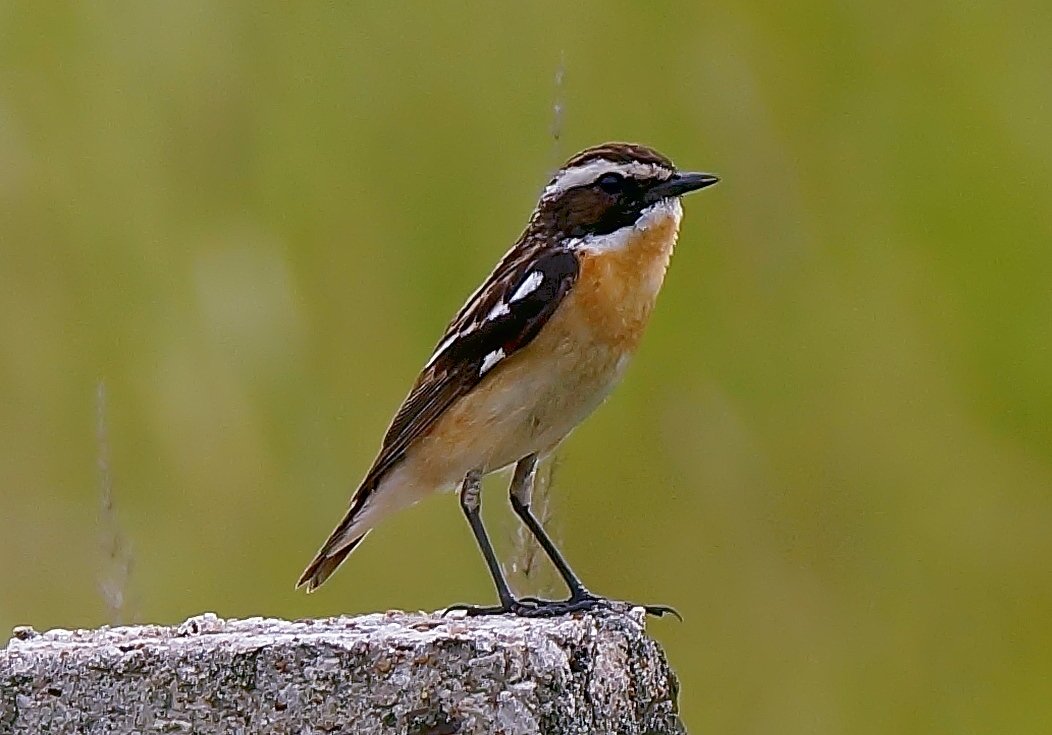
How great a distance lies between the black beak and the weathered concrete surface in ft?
7.15

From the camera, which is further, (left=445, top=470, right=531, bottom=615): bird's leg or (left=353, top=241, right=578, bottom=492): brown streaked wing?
(left=353, top=241, right=578, bottom=492): brown streaked wing

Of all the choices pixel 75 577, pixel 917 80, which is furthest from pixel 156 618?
pixel 917 80

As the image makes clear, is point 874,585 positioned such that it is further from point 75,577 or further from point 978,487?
point 75,577

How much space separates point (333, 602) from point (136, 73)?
1904 millimetres

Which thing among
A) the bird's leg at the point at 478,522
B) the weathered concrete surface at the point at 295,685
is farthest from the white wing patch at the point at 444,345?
the weathered concrete surface at the point at 295,685

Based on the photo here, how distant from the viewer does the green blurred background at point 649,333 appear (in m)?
5.86

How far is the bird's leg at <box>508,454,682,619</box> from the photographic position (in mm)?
4227

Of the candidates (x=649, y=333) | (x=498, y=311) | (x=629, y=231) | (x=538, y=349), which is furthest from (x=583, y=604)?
(x=649, y=333)

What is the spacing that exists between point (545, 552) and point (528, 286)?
61 centimetres

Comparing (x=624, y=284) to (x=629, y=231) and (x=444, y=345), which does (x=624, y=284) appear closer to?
(x=629, y=231)

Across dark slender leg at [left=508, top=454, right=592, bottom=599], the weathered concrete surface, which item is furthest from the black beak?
the weathered concrete surface

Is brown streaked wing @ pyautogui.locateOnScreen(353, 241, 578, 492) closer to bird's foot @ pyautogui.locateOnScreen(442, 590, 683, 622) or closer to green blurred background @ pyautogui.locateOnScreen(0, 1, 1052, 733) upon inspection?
bird's foot @ pyautogui.locateOnScreen(442, 590, 683, 622)

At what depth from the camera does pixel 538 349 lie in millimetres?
4754

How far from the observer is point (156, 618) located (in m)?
5.61
